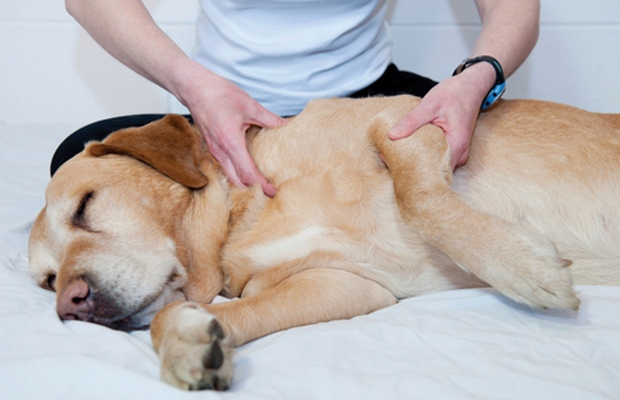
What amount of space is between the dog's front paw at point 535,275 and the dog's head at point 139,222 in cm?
93

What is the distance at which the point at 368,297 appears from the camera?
173 cm

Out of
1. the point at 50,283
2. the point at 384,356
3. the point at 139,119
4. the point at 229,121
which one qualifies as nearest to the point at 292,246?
the point at 229,121

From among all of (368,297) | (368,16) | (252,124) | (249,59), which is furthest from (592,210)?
(249,59)

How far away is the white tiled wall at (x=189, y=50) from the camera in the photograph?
11.4 ft

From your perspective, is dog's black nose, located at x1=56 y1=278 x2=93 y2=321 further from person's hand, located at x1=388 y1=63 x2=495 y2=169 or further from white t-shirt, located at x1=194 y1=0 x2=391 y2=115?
white t-shirt, located at x1=194 y1=0 x2=391 y2=115

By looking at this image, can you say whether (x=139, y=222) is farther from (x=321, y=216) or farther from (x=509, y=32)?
(x=509, y=32)

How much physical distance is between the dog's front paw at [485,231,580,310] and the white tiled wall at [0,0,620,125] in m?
2.42

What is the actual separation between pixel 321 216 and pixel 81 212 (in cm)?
80

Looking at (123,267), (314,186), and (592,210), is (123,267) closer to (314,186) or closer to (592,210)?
(314,186)

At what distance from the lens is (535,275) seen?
140cm

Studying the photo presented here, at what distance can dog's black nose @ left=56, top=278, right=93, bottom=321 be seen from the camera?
5.02ft

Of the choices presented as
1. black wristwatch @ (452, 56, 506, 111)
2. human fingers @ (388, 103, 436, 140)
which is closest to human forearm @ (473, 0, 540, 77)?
black wristwatch @ (452, 56, 506, 111)

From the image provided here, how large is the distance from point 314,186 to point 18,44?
321 cm

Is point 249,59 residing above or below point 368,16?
below
